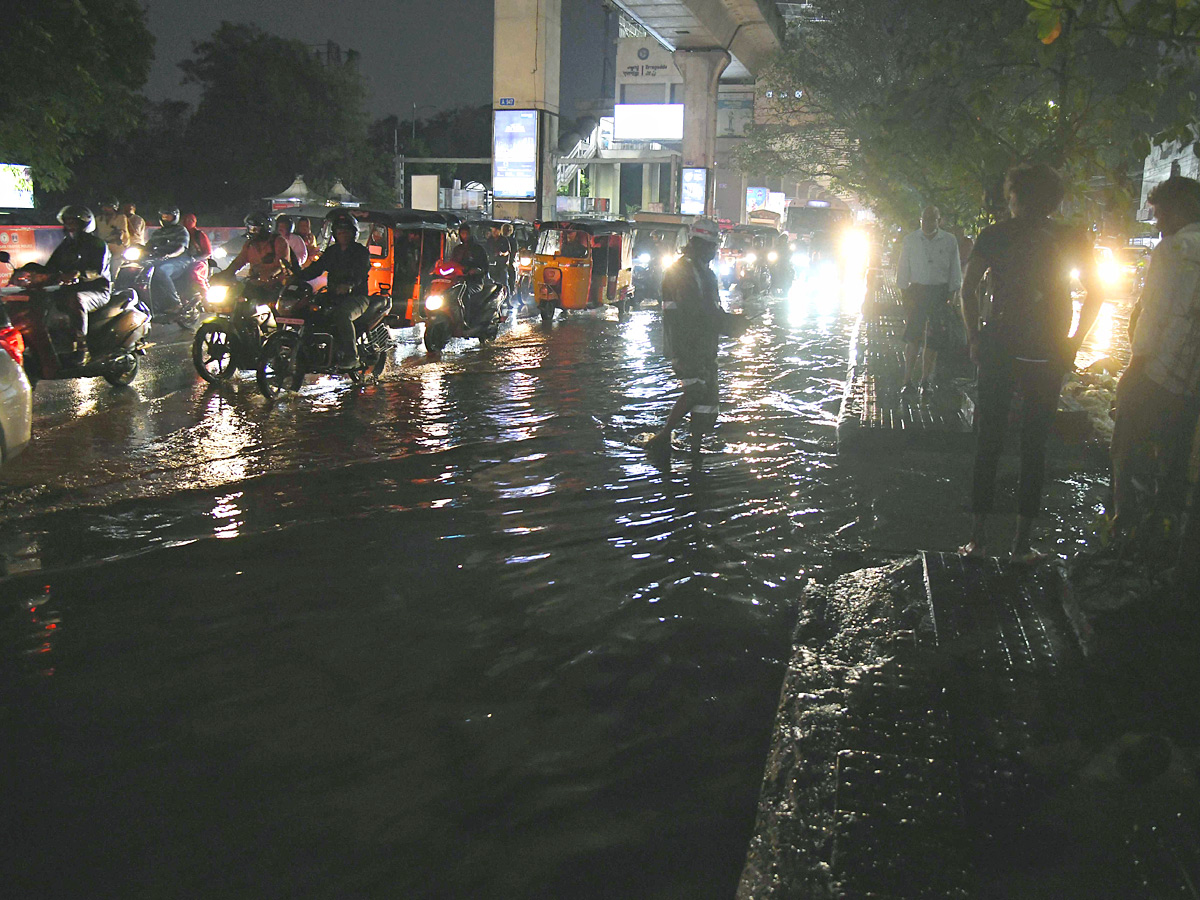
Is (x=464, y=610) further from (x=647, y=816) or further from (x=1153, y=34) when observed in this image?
(x=1153, y=34)

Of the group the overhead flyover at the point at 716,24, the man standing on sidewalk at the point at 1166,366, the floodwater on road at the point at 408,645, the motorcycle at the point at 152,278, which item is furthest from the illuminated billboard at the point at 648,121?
the man standing on sidewalk at the point at 1166,366

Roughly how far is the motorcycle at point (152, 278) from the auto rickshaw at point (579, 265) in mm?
6117

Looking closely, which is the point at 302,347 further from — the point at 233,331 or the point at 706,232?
the point at 706,232

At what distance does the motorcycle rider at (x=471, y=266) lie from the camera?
14.4 meters

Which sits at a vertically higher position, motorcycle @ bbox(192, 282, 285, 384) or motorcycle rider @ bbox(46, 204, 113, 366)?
motorcycle rider @ bbox(46, 204, 113, 366)

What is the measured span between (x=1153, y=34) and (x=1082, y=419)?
4.67 metres

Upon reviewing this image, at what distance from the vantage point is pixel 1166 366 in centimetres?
461

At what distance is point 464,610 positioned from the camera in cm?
442

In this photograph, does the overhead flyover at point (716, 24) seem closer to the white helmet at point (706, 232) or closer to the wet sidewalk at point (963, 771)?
the white helmet at point (706, 232)

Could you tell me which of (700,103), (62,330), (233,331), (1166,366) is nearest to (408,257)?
(233,331)

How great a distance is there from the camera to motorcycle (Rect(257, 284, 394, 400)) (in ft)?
31.8

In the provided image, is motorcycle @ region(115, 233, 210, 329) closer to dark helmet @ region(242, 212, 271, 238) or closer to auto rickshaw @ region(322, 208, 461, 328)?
dark helmet @ region(242, 212, 271, 238)

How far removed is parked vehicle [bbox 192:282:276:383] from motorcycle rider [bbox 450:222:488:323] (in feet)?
14.1

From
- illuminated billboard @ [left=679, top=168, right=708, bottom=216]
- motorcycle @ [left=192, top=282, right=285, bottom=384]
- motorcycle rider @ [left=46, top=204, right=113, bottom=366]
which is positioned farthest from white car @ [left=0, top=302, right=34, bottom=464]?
illuminated billboard @ [left=679, top=168, right=708, bottom=216]
